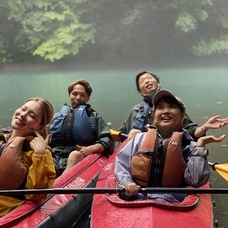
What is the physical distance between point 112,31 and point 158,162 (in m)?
18.0

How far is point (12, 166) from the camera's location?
1.95 metres

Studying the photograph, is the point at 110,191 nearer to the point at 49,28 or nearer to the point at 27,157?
the point at 27,157

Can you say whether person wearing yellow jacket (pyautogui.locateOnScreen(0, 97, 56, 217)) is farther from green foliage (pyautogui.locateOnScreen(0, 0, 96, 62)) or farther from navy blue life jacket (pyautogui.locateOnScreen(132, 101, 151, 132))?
green foliage (pyautogui.locateOnScreen(0, 0, 96, 62))

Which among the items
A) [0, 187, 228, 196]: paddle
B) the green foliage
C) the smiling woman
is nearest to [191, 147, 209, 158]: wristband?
the smiling woman

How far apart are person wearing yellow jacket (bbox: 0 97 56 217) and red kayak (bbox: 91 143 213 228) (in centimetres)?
31

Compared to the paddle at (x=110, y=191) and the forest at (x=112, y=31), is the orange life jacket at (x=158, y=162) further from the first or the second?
the forest at (x=112, y=31)

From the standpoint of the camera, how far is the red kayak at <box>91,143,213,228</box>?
1.78 m

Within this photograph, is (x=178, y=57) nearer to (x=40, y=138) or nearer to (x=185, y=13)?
(x=185, y=13)

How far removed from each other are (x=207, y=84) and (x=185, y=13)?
8.12 meters

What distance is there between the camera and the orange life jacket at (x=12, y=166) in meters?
1.96

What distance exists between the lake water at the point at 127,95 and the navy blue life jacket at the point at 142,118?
81 centimetres

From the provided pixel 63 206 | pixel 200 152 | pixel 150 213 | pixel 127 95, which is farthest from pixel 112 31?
pixel 150 213

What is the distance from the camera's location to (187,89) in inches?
447

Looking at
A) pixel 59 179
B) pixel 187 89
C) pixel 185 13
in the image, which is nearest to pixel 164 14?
pixel 185 13
